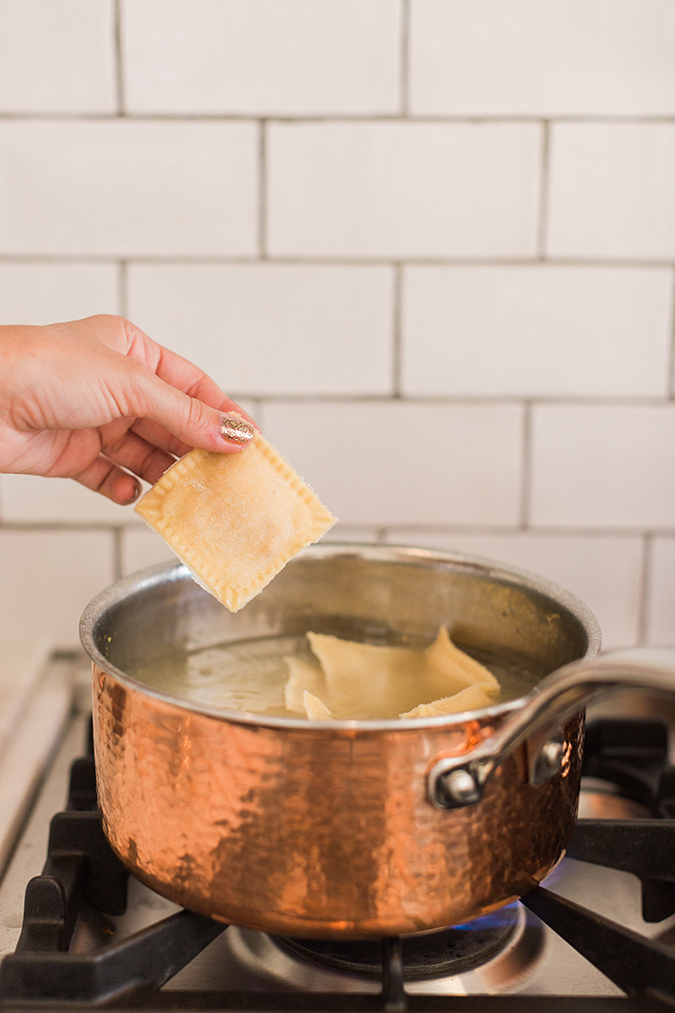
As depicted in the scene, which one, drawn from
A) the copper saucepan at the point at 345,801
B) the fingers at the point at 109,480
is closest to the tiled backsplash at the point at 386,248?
the fingers at the point at 109,480

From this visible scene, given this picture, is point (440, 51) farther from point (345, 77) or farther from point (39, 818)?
point (39, 818)

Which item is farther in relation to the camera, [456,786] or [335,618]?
[335,618]

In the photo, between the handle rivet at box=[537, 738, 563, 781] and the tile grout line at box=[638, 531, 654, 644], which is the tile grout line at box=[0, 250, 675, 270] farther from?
the handle rivet at box=[537, 738, 563, 781]

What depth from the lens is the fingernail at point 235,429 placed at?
1.82 ft

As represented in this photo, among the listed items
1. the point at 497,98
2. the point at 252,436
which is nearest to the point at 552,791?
the point at 252,436

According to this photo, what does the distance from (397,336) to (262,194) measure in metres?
0.18

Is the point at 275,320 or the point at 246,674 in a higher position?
the point at 275,320

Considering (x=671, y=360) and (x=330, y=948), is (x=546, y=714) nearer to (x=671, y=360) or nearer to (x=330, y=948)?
(x=330, y=948)

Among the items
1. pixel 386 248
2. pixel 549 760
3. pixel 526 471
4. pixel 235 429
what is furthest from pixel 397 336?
pixel 549 760

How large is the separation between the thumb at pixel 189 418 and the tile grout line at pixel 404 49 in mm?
384

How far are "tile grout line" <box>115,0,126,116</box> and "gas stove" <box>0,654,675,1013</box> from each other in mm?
567

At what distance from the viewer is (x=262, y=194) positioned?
77 centimetres

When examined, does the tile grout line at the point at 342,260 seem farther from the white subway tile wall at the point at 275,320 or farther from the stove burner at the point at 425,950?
the stove burner at the point at 425,950

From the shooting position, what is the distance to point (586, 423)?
0.81 metres
